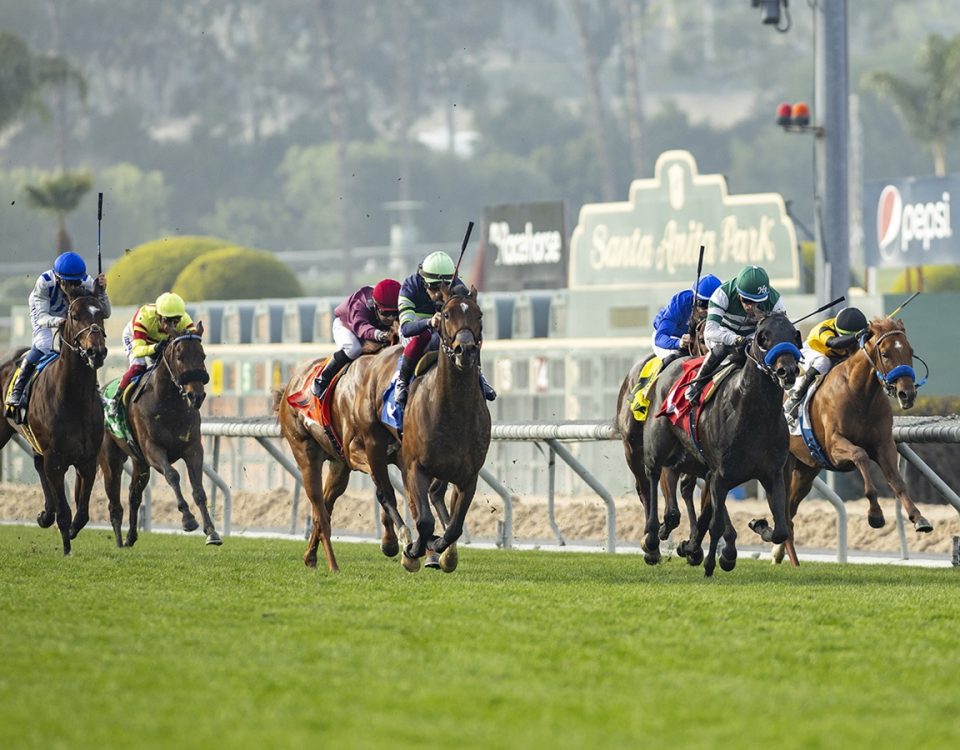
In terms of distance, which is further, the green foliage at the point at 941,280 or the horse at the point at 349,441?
the green foliage at the point at 941,280

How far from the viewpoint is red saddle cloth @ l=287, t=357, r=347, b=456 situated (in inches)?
472

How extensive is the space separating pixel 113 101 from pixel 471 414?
91654 millimetres

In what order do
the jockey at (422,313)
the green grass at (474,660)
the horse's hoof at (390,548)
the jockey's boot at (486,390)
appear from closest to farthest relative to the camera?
1. the green grass at (474,660)
2. the jockey's boot at (486,390)
3. the jockey at (422,313)
4. the horse's hoof at (390,548)

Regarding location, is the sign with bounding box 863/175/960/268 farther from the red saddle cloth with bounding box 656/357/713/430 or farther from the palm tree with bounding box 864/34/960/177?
the palm tree with bounding box 864/34/960/177

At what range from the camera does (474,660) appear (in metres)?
7.25

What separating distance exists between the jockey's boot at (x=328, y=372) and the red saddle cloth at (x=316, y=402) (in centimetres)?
2

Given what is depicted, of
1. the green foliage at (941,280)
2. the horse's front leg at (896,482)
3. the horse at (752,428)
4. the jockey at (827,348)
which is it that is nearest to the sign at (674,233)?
the jockey at (827,348)

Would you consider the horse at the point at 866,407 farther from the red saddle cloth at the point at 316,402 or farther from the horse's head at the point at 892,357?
the red saddle cloth at the point at 316,402

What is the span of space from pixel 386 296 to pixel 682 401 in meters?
1.98

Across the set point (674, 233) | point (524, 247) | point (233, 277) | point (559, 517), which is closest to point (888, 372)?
point (559, 517)

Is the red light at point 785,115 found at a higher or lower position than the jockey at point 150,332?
higher

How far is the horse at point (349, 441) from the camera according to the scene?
453 inches

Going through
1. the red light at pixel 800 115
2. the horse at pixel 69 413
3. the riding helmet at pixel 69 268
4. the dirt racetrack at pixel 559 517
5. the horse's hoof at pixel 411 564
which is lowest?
the dirt racetrack at pixel 559 517

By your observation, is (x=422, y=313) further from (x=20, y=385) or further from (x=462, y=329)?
(x=20, y=385)
